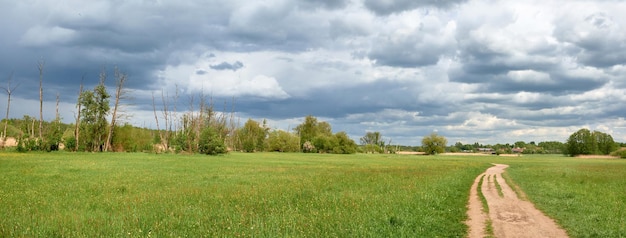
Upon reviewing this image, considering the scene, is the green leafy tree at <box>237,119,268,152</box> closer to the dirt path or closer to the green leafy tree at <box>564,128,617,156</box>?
the green leafy tree at <box>564,128,617,156</box>

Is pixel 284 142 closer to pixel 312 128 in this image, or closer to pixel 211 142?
pixel 312 128

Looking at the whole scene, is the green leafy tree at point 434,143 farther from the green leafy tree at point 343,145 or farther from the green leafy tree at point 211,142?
the green leafy tree at point 211,142

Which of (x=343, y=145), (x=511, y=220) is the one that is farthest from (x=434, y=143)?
(x=511, y=220)

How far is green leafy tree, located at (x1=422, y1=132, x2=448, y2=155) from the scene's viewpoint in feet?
589

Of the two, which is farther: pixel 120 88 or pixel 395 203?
pixel 120 88

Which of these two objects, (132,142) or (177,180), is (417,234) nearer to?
(177,180)

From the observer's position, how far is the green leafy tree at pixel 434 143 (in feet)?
589

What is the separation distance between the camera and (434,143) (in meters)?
181

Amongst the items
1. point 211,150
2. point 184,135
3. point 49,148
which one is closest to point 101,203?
point 49,148

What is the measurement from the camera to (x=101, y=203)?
64.3 ft

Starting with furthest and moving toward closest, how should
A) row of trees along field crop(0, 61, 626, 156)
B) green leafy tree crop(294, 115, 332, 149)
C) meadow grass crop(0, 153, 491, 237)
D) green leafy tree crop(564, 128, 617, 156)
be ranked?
green leafy tree crop(294, 115, 332, 149) → green leafy tree crop(564, 128, 617, 156) → row of trees along field crop(0, 61, 626, 156) → meadow grass crop(0, 153, 491, 237)

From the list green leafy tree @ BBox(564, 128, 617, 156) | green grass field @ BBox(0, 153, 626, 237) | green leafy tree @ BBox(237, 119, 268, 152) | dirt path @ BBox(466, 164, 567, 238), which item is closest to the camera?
green grass field @ BBox(0, 153, 626, 237)

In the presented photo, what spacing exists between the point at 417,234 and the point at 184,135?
91.3 m

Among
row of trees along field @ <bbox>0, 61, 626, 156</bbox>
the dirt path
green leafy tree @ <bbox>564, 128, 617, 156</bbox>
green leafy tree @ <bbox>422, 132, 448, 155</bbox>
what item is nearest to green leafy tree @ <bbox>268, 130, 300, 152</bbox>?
row of trees along field @ <bbox>0, 61, 626, 156</bbox>
